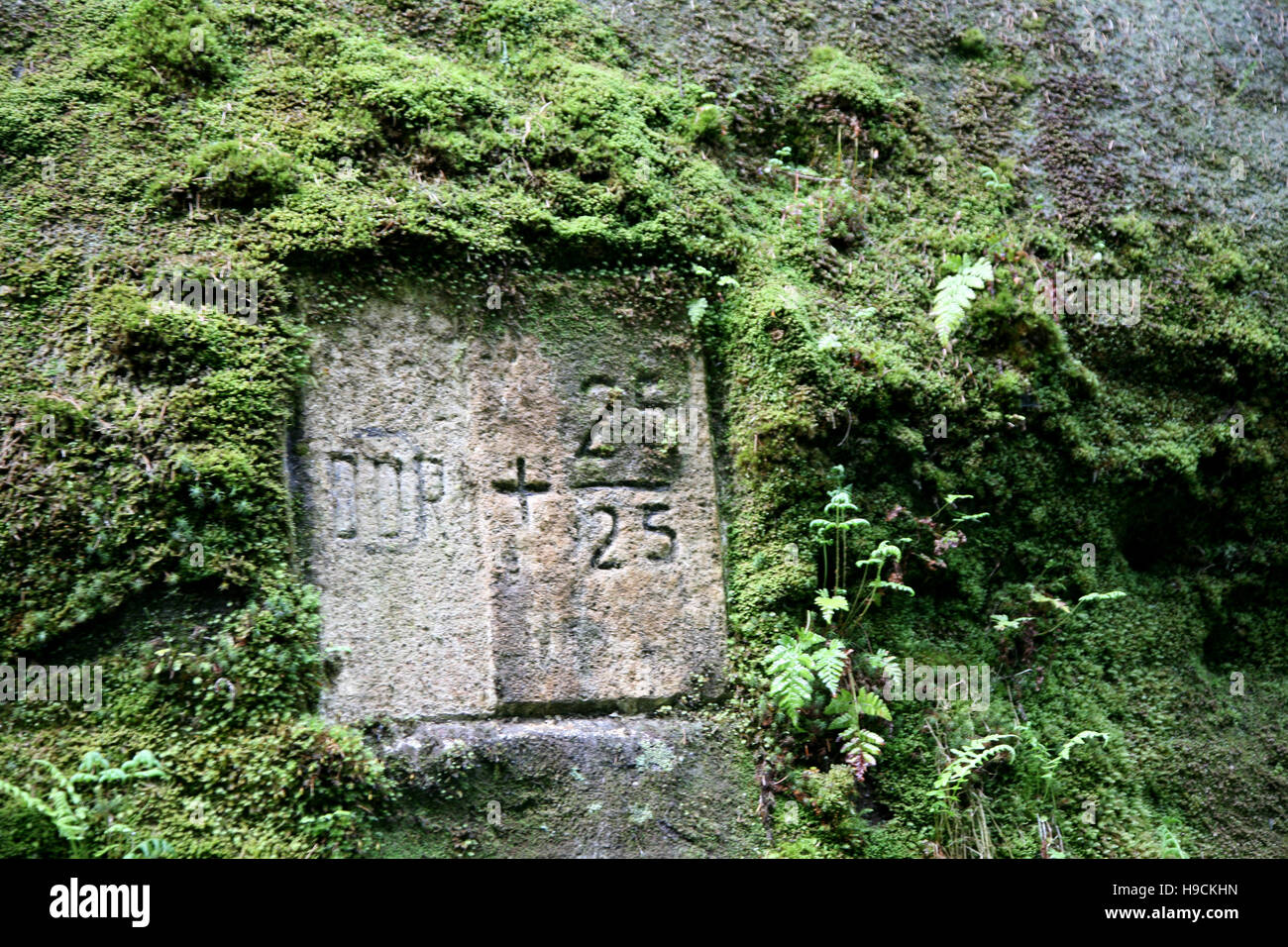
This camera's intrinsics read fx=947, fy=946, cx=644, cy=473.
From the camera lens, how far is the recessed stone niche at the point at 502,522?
4.87 meters

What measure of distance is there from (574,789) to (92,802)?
83.9 inches

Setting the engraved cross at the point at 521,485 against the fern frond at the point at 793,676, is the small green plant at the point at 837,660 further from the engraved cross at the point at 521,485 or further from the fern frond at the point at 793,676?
the engraved cross at the point at 521,485

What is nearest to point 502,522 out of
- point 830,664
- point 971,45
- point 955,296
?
point 830,664

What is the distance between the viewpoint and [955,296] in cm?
581

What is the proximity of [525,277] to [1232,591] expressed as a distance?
16.6 ft

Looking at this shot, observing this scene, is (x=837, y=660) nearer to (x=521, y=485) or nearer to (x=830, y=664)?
(x=830, y=664)

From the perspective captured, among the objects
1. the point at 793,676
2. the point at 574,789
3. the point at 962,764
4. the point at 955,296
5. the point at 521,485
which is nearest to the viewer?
the point at 574,789

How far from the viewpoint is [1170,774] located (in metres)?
5.61

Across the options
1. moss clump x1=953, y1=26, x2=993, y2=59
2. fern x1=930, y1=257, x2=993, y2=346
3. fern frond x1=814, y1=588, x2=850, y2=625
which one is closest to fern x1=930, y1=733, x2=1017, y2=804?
fern frond x1=814, y1=588, x2=850, y2=625

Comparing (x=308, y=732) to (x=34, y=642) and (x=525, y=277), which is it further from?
(x=525, y=277)

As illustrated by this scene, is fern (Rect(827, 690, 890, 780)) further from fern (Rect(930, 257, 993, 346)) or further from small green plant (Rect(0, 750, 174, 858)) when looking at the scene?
small green plant (Rect(0, 750, 174, 858))

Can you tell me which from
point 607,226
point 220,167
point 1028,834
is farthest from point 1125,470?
point 220,167

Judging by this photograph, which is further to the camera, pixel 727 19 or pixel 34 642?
pixel 727 19

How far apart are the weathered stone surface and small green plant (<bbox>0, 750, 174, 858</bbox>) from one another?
1.04 metres
